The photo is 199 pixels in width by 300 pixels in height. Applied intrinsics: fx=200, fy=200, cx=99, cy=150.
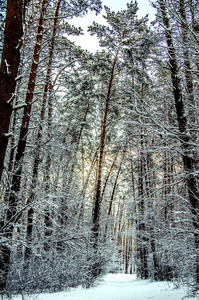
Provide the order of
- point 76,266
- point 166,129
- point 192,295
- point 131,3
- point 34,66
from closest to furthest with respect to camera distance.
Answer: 1. point 192,295
2. point 166,129
3. point 34,66
4. point 76,266
5. point 131,3

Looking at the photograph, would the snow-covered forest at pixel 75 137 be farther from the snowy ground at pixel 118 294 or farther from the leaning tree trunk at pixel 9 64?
the snowy ground at pixel 118 294

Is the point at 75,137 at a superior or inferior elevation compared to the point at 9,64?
superior

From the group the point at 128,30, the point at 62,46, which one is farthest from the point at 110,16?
the point at 62,46

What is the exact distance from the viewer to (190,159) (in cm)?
545

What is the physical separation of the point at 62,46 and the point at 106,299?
9613 millimetres

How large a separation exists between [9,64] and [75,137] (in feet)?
37.5

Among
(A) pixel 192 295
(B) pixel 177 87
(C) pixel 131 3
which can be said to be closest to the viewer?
(A) pixel 192 295

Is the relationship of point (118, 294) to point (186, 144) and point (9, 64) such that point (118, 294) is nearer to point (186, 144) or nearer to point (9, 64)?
point (186, 144)

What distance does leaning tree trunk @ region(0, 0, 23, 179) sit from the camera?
9.74ft

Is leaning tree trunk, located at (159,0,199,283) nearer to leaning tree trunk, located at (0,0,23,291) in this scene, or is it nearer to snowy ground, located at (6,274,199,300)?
snowy ground, located at (6,274,199,300)

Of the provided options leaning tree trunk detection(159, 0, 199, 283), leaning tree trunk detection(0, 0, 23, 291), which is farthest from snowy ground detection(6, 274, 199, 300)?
leaning tree trunk detection(0, 0, 23, 291)

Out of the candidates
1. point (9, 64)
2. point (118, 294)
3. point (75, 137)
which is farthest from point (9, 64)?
point (75, 137)

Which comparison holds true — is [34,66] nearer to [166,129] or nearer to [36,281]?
[166,129]

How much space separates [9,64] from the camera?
3070 mm
